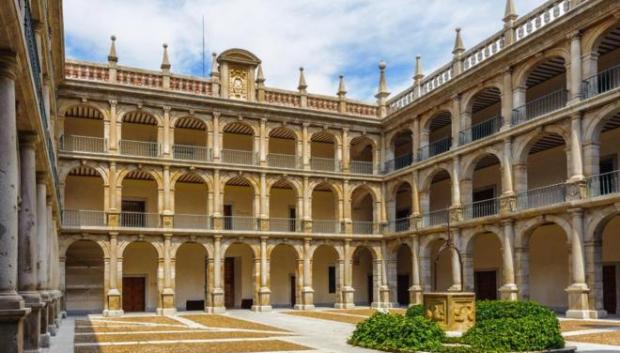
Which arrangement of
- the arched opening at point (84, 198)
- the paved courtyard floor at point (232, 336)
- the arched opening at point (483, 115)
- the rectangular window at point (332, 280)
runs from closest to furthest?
Result: the paved courtyard floor at point (232, 336)
the arched opening at point (483, 115)
the arched opening at point (84, 198)
the rectangular window at point (332, 280)

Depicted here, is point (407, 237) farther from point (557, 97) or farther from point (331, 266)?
point (557, 97)

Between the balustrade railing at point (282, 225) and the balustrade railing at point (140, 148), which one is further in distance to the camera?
the balustrade railing at point (282, 225)

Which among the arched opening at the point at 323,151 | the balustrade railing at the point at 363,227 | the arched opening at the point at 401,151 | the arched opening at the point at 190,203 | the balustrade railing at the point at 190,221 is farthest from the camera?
the balustrade railing at the point at 363,227

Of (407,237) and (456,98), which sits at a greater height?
(456,98)

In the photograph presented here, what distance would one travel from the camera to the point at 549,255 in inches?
1054

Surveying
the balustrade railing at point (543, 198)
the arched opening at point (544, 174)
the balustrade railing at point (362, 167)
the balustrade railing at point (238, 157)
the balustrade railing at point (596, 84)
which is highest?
the balustrade railing at point (596, 84)

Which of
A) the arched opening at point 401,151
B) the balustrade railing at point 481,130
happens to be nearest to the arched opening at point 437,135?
the arched opening at point 401,151

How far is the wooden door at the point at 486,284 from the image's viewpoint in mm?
29828

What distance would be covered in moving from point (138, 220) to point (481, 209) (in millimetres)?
16701

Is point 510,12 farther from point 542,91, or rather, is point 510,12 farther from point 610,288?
point 610,288

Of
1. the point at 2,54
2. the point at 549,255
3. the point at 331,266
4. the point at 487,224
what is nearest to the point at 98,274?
the point at 331,266

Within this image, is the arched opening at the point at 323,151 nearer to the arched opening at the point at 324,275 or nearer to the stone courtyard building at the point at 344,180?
the stone courtyard building at the point at 344,180

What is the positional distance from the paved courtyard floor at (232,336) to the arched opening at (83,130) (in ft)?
32.7

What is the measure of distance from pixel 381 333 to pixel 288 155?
21276mm
